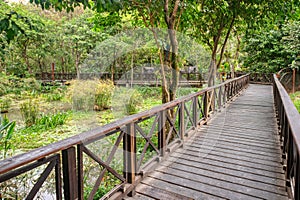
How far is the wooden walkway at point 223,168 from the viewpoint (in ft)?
7.52

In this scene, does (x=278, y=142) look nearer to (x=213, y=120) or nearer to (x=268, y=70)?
(x=213, y=120)

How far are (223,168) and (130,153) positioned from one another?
123 cm

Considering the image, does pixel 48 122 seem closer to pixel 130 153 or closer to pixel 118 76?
pixel 130 153

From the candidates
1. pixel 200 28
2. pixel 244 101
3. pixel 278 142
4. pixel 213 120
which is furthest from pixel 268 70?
pixel 278 142

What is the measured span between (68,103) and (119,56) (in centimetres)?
623

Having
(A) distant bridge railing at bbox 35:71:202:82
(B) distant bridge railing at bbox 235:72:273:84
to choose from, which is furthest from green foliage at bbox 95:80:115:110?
(B) distant bridge railing at bbox 235:72:273:84

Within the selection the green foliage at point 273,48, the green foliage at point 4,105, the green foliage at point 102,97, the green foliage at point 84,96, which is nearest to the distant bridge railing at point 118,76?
the green foliage at point 273,48

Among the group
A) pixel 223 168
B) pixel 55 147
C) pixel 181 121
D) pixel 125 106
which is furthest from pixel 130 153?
pixel 125 106

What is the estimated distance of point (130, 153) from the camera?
7.48 feet

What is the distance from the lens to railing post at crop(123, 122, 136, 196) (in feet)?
7.23

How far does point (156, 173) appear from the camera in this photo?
2709 millimetres

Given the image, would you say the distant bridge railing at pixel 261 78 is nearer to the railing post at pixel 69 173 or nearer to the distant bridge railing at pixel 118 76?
the distant bridge railing at pixel 118 76

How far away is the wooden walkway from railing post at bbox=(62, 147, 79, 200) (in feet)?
2.59

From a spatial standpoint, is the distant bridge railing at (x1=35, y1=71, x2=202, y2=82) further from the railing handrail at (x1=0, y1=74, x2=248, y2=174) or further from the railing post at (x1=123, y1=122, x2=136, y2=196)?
the railing handrail at (x1=0, y1=74, x2=248, y2=174)
